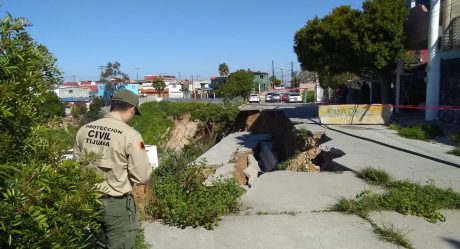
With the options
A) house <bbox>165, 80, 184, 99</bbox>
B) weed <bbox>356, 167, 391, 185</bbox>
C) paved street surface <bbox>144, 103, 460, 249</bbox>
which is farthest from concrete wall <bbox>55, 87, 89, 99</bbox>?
weed <bbox>356, 167, 391, 185</bbox>

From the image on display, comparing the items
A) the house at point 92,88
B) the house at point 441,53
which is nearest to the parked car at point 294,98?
the house at point 441,53

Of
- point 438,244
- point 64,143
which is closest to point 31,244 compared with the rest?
point 64,143

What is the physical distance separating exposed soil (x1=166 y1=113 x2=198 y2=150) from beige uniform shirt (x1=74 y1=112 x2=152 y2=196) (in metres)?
33.7

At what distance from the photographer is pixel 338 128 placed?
17172 millimetres

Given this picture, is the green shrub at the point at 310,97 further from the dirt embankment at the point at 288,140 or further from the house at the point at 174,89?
the house at the point at 174,89

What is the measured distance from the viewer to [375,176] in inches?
300

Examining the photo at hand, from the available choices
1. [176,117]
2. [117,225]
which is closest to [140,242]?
[117,225]

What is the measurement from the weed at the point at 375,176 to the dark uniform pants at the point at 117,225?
205 inches

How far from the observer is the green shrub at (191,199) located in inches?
215

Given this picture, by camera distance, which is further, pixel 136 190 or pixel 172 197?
pixel 136 190

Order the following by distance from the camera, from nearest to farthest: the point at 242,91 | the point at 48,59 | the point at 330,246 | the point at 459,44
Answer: the point at 48,59 < the point at 330,246 < the point at 459,44 < the point at 242,91

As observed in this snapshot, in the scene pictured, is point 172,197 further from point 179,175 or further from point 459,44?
point 459,44

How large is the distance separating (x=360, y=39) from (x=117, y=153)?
19.4 metres

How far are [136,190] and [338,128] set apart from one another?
12.1 meters
